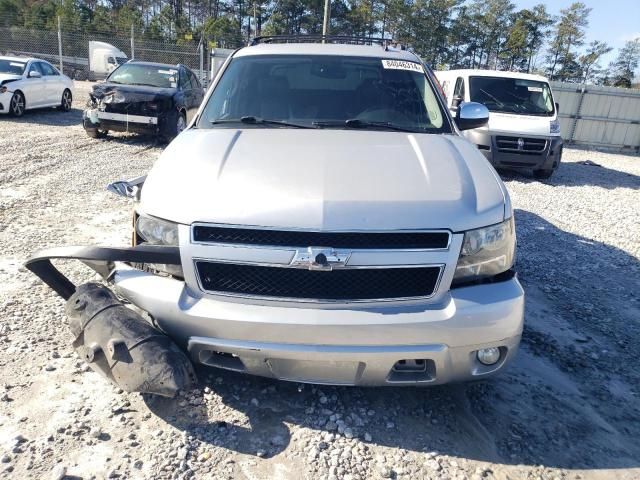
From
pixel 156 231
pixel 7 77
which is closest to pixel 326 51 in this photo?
pixel 156 231

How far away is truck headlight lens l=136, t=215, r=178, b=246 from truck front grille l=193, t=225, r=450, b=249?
148mm

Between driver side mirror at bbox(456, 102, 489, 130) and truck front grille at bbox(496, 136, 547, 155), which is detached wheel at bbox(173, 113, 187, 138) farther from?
driver side mirror at bbox(456, 102, 489, 130)

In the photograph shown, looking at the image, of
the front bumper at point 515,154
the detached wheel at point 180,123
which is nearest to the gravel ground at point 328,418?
the front bumper at point 515,154

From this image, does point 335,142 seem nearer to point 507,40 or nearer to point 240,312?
point 240,312

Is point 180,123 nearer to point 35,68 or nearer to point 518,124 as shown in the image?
point 35,68

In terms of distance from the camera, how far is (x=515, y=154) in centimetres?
1021

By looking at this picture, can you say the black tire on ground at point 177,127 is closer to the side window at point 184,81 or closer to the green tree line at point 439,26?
the side window at point 184,81

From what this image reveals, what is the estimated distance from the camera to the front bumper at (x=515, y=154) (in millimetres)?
10125

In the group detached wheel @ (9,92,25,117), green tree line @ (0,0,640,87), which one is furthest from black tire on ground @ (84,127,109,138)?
green tree line @ (0,0,640,87)

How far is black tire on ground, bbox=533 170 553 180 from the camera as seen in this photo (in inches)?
420

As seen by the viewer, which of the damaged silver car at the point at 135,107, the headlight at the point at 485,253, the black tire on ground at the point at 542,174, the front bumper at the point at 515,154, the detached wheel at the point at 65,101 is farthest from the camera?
the detached wheel at the point at 65,101

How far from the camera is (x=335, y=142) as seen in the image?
3.06 meters

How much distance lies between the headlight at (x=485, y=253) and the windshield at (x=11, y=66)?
1433 centimetres

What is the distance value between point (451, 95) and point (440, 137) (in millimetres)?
9388
